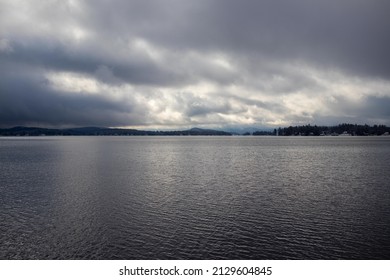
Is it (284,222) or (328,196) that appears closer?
(284,222)

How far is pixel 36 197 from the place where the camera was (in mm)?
46438

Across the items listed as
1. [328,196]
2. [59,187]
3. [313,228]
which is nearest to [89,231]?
[313,228]

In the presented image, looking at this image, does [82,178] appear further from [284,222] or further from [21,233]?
[284,222]

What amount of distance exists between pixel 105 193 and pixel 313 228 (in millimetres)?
32988

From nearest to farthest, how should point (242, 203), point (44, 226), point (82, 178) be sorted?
point (44, 226)
point (242, 203)
point (82, 178)

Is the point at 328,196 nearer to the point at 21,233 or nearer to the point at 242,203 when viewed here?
the point at 242,203

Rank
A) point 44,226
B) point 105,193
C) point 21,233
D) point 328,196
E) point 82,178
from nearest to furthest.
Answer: point 21,233 < point 44,226 < point 328,196 < point 105,193 < point 82,178

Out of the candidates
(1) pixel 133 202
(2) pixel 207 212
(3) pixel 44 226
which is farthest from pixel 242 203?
(3) pixel 44 226

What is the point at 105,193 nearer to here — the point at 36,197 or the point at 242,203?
the point at 36,197

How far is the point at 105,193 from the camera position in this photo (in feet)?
163

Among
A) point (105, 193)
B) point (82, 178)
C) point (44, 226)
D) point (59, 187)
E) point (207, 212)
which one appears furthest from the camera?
point (82, 178)

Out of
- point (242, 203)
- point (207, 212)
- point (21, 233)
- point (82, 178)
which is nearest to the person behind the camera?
point (21, 233)

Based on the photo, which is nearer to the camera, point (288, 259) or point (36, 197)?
point (288, 259)

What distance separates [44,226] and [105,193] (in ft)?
55.7
